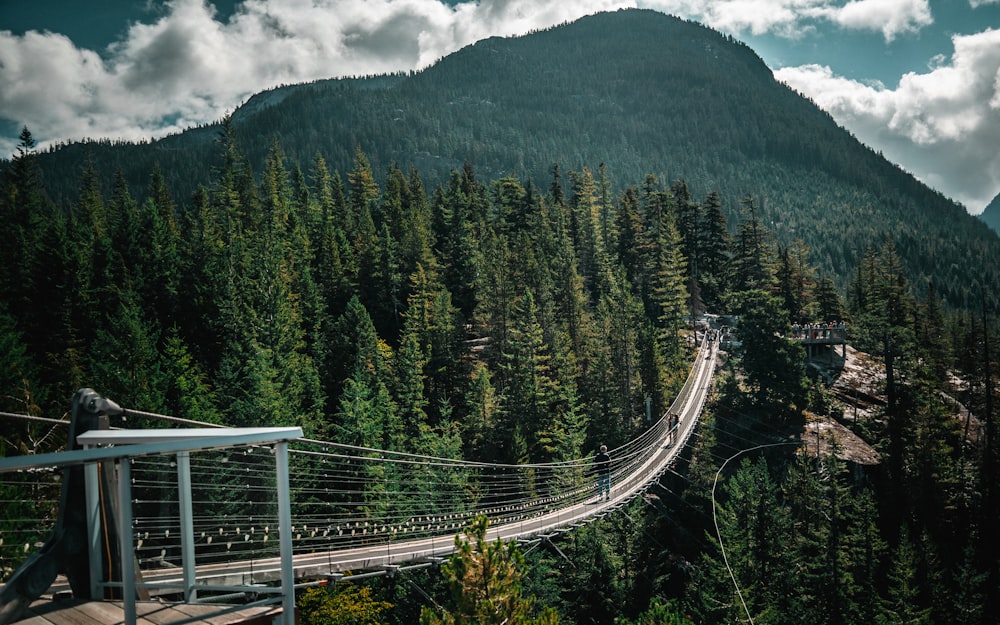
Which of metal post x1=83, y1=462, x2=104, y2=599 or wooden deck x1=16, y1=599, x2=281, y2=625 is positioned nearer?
wooden deck x1=16, y1=599, x2=281, y2=625

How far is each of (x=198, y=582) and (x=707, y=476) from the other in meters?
30.0

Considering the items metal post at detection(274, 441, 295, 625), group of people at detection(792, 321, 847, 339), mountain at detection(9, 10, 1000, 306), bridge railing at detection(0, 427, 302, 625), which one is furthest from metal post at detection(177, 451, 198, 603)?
mountain at detection(9, 10, 1000, 306)

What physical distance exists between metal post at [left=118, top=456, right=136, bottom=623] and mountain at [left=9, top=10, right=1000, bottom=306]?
99214 millimetres

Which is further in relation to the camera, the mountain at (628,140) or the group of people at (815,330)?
the mountain at (628,140)

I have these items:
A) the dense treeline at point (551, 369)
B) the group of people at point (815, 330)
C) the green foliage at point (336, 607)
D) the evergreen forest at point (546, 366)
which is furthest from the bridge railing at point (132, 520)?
the group of people at point (815, 330)

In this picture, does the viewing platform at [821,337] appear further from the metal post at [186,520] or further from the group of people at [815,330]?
the metal post at [186,520]

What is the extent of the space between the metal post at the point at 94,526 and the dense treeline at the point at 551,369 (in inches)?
719

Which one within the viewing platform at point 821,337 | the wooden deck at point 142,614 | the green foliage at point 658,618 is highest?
the wooden deck at point 142,614

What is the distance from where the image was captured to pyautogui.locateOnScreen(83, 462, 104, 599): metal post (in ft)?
10.0

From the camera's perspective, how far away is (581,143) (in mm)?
145875

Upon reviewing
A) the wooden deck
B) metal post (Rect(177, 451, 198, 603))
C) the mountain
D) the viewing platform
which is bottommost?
the viewing platform

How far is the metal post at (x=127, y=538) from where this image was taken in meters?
2.57

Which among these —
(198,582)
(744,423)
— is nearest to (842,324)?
(744,423)

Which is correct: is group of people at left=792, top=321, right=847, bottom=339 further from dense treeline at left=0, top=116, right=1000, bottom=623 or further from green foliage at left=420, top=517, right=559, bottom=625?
green foliage at left=420, top=517, right=559, bottom=625
